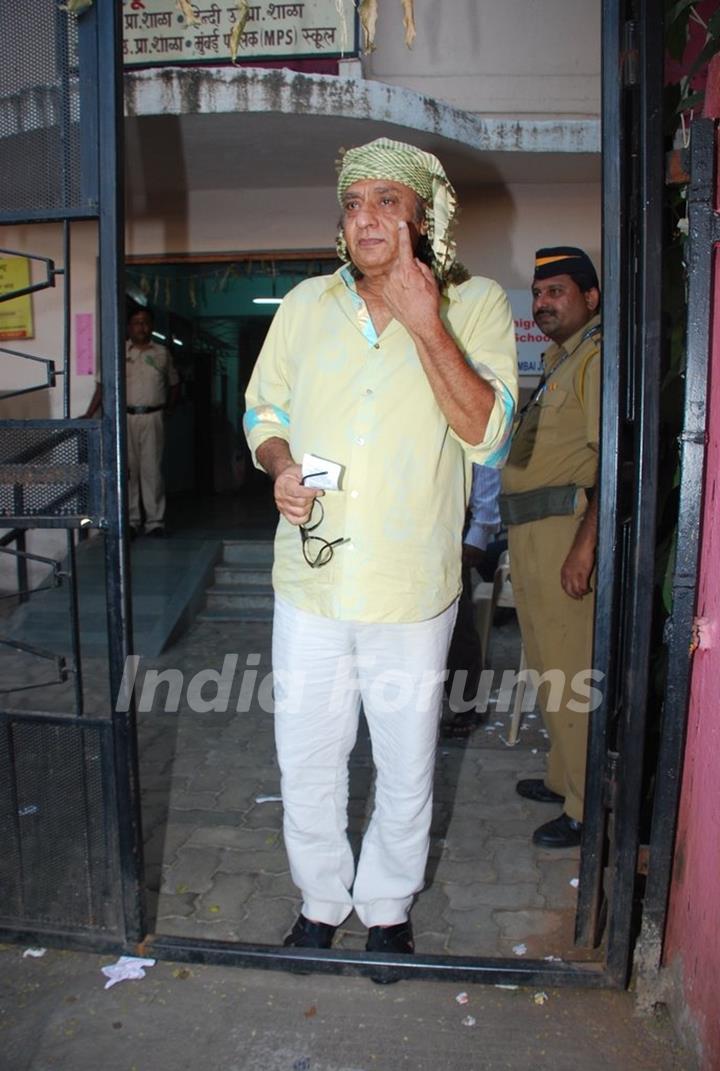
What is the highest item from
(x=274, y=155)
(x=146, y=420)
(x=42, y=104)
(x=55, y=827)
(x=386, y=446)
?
(x=274, y=155)

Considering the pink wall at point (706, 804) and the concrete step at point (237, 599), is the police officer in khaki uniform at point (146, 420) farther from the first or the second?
the pink wall at point (706, 804)

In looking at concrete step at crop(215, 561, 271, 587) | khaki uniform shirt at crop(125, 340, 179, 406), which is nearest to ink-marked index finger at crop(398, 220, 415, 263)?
concrete step at crop(215, 561, 271, 587)

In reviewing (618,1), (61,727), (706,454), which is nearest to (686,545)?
(706,454)

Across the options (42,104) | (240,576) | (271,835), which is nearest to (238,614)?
(240,576)

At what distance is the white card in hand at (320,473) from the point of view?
212 centimetres

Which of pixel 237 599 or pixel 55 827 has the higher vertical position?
pixel 55 827

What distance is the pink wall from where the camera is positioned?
1.96 meters

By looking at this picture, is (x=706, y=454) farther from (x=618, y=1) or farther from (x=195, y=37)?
(x=195, y=37)

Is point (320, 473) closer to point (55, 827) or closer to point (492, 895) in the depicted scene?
point (55, 827)

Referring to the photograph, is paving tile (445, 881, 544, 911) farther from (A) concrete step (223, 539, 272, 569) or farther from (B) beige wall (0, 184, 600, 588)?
(B) beige wall (0, 184, 600, 588)

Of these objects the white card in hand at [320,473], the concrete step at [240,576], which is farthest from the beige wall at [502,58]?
the white card in hand at [320,473]

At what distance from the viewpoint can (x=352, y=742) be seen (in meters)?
2.48

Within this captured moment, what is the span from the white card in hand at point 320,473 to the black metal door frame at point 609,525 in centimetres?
51

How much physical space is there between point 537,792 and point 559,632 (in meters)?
0.87
